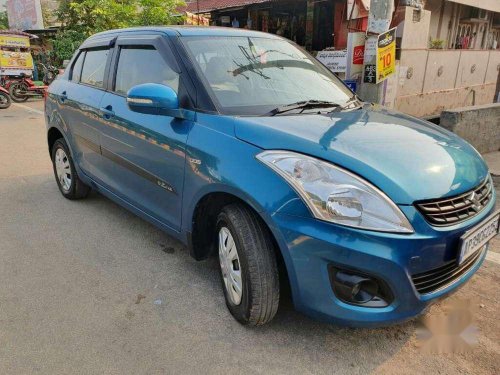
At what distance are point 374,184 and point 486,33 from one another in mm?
16647

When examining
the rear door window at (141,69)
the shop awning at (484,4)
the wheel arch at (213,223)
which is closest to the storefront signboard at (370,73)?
the rear door window at (141,69)

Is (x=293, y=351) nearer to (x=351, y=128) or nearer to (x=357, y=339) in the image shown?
(x=357, y=339)

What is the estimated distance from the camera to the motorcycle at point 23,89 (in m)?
13.0

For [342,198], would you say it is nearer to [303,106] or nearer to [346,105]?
[303,106]

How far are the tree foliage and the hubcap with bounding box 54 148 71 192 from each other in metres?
10.5

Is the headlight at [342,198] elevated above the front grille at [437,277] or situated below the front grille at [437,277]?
above

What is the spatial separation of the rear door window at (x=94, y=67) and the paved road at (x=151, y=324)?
54.4 inches

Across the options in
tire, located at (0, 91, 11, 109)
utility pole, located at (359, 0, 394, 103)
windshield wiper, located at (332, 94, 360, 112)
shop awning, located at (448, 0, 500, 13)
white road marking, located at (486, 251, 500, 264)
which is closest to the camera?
windshield wiper, located at (332, 94, 360, 112)

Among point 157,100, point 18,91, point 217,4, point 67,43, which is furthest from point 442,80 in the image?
point 67,43

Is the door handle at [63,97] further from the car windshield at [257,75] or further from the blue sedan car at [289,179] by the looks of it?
the car windshield at [257,75]

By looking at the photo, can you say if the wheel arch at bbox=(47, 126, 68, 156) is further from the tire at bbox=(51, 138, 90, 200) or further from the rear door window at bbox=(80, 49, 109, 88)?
the rear door window at bbox=(80, 49, 109, 88)

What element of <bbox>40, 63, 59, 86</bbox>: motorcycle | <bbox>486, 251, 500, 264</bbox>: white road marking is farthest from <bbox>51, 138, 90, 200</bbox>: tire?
<bbox>40, 63, 59, 86</bbox>: motorcycle

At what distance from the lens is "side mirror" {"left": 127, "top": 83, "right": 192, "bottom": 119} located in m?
2.62

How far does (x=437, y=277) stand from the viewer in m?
2.08
